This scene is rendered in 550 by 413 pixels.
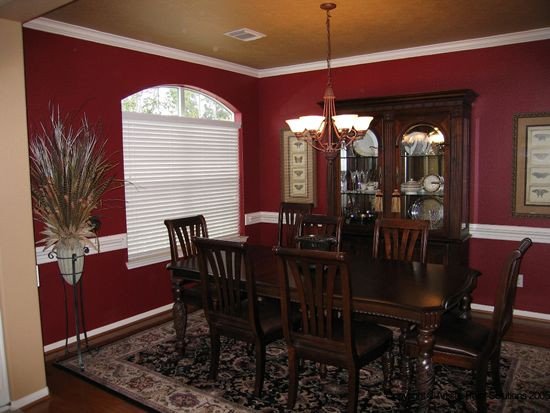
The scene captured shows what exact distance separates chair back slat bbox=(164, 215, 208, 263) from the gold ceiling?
158 centimetres

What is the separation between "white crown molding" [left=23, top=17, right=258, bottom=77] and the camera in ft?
11.6

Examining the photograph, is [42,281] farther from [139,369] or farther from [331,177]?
[331,177]

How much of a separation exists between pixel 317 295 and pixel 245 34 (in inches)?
99.8

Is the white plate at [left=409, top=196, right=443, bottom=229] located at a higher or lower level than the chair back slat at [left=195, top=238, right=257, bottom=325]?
higher

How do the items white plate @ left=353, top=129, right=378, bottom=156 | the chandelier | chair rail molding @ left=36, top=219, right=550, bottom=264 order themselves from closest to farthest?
the chandelier
chair rail molding @ left=36, top=219, right=550, bottom=264
white plate @ left=353, top=129, right=378, bottom=156

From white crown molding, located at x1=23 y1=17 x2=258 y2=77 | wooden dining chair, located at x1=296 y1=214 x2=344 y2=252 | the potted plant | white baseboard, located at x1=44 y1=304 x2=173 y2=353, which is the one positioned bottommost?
white baseboard, located at x1=44 y1=304 x2=173 y2=353

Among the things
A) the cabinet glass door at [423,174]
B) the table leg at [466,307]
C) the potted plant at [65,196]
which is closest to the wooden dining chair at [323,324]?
the table leg at [466,307]

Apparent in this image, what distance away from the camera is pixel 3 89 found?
2660mm

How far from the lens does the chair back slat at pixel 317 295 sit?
92.4 inches

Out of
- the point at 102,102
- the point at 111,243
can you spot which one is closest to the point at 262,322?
the point at 111,243

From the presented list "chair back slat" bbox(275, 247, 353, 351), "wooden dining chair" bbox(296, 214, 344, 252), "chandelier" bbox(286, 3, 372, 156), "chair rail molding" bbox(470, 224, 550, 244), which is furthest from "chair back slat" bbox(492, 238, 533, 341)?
"chair rail molding" bbox(470, 224, 550, 244)

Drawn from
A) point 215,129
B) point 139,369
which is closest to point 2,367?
point 139,369

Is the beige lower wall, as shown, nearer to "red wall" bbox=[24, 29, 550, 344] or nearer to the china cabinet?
"red wall" bbox=[24, 29, 550, 344]

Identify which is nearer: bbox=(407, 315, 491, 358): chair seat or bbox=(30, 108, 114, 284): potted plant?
bbox=(407, 315, 491, 358): chair seat
